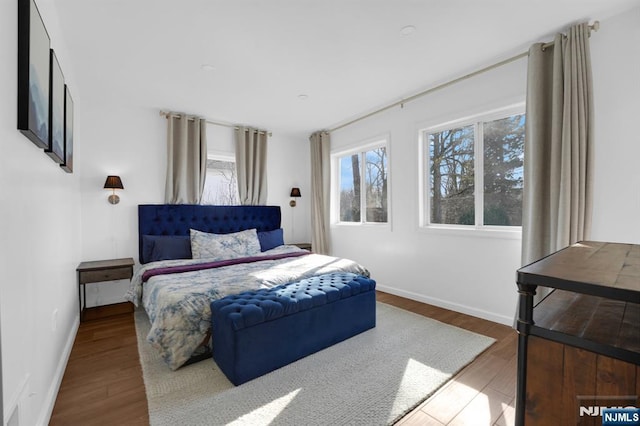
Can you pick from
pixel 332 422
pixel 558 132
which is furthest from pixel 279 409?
pixel 558 132

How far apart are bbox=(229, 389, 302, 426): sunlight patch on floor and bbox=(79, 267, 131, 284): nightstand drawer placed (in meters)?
2.41

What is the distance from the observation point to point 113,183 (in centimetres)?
339

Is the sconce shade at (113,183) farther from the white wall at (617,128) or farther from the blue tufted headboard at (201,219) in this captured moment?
the white wall at (617,128)

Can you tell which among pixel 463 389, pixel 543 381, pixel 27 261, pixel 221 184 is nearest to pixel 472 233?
pixel 463 389

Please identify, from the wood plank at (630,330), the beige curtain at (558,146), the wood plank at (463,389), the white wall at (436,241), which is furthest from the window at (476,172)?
the wood plank at (630,330)

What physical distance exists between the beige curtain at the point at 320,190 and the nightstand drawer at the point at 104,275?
275cm

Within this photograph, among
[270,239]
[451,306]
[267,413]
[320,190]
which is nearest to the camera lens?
[267,413]

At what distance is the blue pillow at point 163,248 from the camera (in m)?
3.48

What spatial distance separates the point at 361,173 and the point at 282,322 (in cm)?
302

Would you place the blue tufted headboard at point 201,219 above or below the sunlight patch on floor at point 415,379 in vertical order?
above

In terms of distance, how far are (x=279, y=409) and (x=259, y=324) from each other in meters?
0.52

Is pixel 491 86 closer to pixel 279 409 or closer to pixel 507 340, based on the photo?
pixel 507 340

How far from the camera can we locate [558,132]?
2.31 metres

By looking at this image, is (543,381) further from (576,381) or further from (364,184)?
(364,184)
